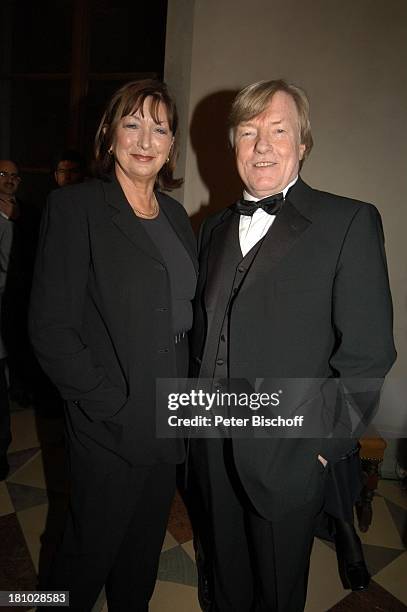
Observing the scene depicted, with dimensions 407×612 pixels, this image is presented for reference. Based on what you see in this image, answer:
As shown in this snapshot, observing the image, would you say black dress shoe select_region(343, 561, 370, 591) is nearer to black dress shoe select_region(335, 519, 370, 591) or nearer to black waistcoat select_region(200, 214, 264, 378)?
black dress shoe select_region(335, 519, 370, 591)

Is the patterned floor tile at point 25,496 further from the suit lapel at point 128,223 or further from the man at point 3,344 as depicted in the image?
the suit lapel at point 128,223

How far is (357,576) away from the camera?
1.96m

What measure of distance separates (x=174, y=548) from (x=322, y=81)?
2.72 m

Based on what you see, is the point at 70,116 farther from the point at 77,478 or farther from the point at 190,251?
the point at 77,478

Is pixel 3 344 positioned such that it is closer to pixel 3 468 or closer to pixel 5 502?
pixel 3 468

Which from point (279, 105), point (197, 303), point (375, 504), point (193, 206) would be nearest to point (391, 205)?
point (193, 206)

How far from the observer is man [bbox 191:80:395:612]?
129 centimetres

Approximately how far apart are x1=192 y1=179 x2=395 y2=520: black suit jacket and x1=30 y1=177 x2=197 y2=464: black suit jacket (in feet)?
0.91

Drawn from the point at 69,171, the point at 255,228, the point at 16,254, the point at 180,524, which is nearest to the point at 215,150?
the point at 69,171

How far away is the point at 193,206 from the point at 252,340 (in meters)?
1.65

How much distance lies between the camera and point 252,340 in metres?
1.36

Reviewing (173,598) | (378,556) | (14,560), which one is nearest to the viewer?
(173,598)

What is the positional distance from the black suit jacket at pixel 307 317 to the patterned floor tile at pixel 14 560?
48.1 inches

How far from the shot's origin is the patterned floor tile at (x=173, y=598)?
1.84 m
